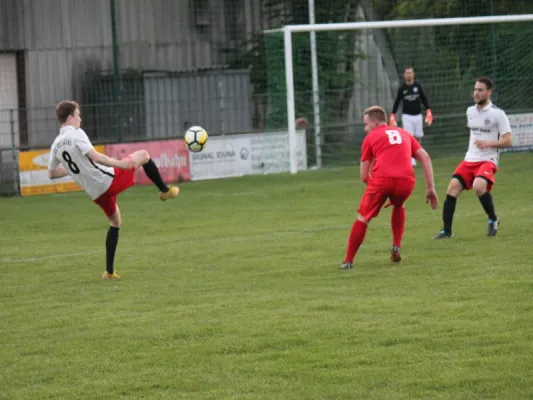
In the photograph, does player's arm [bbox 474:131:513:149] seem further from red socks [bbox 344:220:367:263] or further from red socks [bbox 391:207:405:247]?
red socks [bbox 344:220:367:263]

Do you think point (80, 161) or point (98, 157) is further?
point (80, 161)

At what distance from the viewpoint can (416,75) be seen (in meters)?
29.1

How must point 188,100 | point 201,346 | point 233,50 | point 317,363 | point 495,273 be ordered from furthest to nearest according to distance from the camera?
point 233,50, point 188,100, point 495,273, point 201,346, point 317,363

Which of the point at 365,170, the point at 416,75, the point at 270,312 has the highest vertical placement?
the point at 416,75

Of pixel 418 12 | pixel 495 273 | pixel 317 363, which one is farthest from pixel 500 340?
pixel 418 12

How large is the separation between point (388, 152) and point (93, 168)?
297 cm

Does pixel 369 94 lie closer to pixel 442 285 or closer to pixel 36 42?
pixel 36 42

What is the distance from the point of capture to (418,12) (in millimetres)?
35406

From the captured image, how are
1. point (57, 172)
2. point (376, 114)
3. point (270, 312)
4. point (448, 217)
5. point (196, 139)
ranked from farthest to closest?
point (196, 139) → point (448, 217) → point (57, 172) → point (376, 114) → point (270, 312)

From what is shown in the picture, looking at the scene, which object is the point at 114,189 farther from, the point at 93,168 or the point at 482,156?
the point at 482,156

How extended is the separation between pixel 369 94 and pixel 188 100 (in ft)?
15.2

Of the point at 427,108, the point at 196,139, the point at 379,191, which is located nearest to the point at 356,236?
the point at 379,191

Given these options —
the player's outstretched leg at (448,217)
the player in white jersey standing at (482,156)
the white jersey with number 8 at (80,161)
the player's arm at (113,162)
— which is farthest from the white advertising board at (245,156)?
the player's arm at (113,162)

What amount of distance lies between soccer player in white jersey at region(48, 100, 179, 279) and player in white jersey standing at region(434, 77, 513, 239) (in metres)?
3.92
